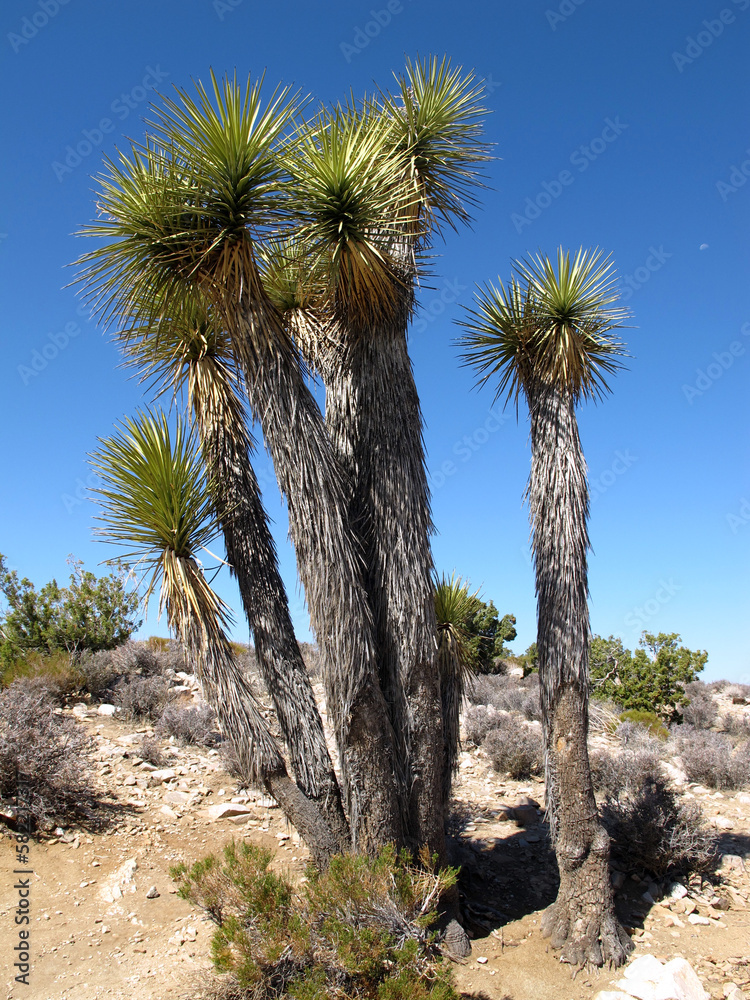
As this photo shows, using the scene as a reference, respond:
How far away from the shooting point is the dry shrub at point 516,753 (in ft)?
32.5

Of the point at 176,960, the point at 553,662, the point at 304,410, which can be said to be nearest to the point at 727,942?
the point at 553,662

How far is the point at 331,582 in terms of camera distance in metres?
5.02

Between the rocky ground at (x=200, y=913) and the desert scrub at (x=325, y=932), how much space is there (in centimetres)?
74

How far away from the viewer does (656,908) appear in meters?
6.33

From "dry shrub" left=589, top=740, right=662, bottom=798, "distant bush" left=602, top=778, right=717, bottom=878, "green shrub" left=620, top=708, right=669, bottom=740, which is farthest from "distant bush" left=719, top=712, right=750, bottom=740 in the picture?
"distant bush" left=602, top=778, right=717, bottom=878

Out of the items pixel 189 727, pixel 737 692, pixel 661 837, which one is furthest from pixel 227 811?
Result: pixel 737 692

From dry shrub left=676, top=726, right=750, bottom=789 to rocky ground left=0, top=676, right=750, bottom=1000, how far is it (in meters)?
0.29

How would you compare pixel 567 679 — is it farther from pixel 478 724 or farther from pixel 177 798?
pixel 478 724

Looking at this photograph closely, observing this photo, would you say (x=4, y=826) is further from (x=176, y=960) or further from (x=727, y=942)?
(x=727, y=942)

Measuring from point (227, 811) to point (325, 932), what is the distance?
3.74m

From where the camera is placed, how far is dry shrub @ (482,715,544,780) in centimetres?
990

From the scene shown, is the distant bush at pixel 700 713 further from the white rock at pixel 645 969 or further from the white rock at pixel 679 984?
the white rock at pixel 679 984

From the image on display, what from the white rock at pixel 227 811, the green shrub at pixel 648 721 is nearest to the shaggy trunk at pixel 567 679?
the white rock at pixel 227 811

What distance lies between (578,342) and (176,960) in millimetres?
6653
